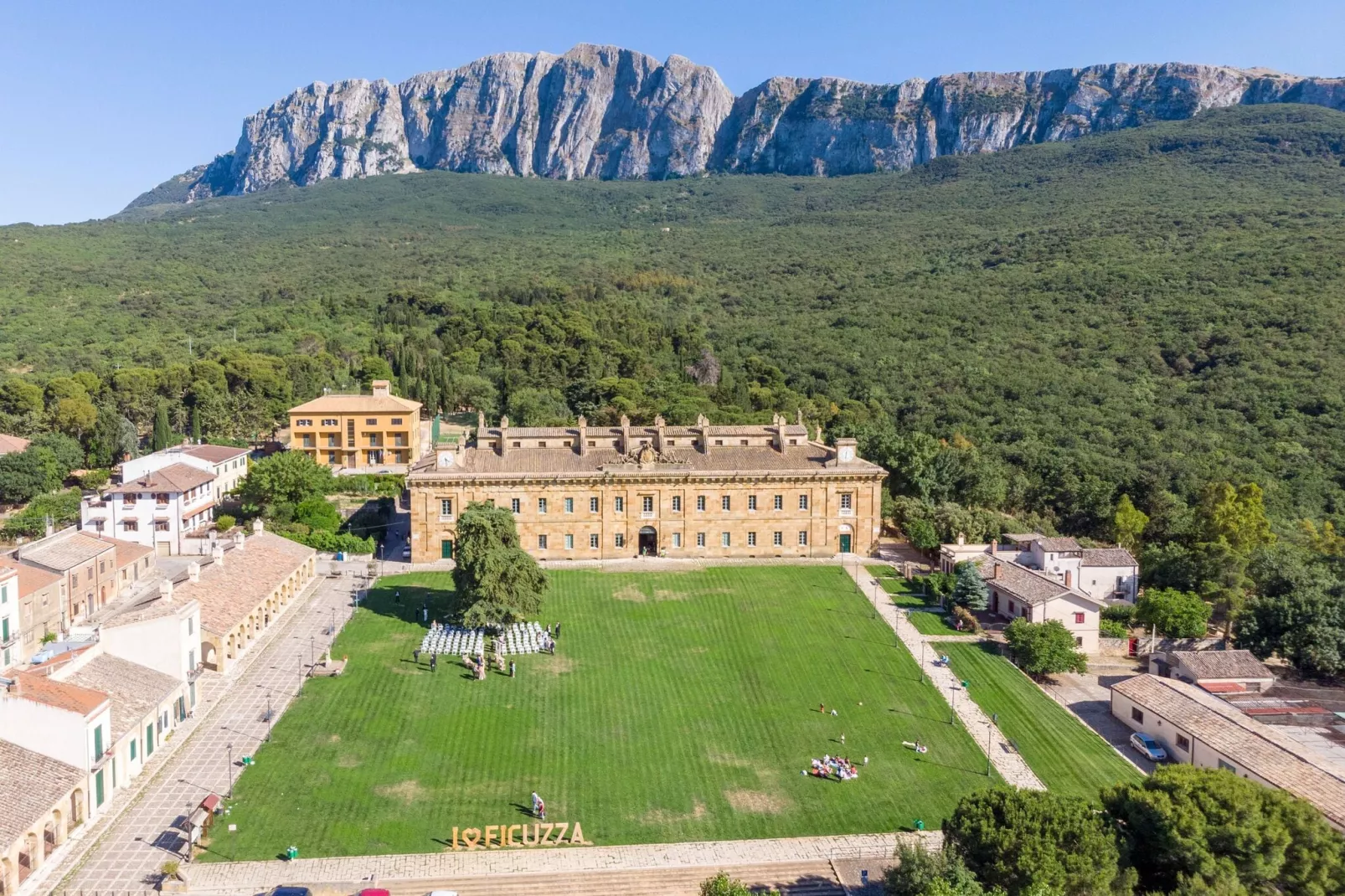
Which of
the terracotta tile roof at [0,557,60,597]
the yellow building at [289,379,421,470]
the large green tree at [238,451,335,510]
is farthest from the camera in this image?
the yellow building at [289,379,421,470]

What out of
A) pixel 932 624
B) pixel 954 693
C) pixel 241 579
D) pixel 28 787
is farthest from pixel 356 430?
pixel 954 693

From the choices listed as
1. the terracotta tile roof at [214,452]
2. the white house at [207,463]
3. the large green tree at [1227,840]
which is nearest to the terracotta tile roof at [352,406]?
the white house at [207,463]

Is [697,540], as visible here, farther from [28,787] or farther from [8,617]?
[28,787]

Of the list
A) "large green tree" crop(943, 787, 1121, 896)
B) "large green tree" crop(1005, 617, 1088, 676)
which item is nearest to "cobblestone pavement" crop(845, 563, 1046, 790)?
"large green tree" crop(1005, 617, 1088, 676)

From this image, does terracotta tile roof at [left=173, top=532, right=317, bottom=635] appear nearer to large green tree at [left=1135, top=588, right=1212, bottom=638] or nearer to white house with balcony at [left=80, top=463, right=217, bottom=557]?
white house with balcony at [left=80, top=463, right=217, bottom=557]

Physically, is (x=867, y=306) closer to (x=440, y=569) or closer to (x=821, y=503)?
(x=821, y=503)

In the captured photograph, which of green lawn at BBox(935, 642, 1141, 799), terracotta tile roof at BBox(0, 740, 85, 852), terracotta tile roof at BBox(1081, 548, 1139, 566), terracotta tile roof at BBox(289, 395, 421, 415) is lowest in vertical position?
green lawn at BBox(935, 642, 1141, 799)
